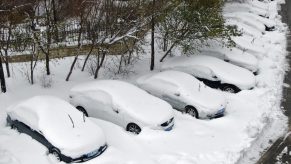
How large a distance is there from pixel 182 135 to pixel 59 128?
403cm

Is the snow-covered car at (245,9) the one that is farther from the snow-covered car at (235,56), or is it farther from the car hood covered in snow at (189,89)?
the car hood covered in snow at (189,89)

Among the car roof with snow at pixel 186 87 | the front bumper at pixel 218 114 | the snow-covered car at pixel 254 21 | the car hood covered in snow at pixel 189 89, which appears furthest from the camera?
the snow-covered car at pixel 254 21

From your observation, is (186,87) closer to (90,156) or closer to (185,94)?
(185,94)

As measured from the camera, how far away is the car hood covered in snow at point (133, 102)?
1342 centimetres

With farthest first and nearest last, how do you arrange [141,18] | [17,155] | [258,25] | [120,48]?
[258,25], [120,48], [141,18], [17,155]

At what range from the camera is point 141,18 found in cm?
1755

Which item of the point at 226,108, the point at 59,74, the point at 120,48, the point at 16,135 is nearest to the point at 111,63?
the point at 120,48

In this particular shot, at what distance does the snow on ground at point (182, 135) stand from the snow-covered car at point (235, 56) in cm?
129

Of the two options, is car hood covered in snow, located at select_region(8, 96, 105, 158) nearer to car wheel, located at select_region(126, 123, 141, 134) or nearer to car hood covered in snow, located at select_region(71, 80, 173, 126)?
car wheel, located at select_region(126, 123, 141, 134)

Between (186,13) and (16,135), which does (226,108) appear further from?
(16,135)

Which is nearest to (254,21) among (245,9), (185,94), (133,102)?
(245,9)

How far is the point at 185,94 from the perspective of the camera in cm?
1532

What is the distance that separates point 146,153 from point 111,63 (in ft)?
26.4

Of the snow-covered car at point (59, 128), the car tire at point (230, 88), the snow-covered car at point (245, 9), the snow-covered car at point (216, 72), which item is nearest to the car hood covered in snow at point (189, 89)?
the snow-covered car at point (216, 72)
